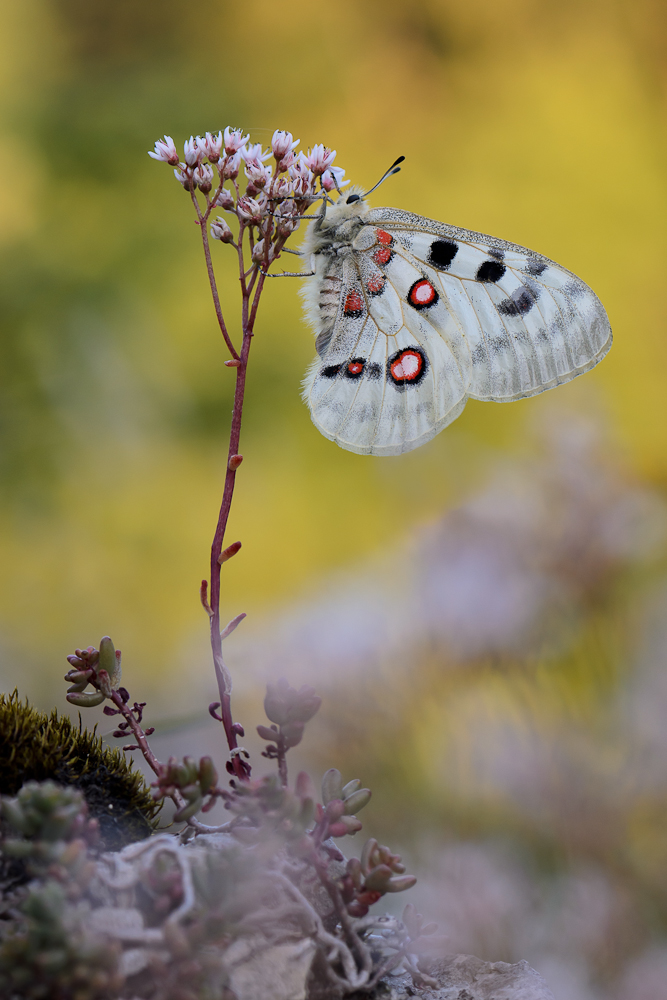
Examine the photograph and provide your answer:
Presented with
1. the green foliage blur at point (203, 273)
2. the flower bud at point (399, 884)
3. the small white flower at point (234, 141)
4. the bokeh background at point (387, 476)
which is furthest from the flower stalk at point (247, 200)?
the green foliage blur at point (203, 273)

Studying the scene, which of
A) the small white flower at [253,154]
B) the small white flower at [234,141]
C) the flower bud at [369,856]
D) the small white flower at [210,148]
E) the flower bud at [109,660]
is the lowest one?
the flower bud at [369,856]

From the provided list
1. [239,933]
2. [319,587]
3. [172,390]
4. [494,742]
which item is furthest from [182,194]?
[239,933]

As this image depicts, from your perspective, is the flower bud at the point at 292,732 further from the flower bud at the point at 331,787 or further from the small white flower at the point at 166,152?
the small white flower at the point at 166,152

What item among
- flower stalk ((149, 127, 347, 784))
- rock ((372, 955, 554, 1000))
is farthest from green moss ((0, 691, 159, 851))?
rock ((372, 955, 554, 1000))

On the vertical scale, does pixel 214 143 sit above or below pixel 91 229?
below

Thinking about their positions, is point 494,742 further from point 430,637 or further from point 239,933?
point 239,933

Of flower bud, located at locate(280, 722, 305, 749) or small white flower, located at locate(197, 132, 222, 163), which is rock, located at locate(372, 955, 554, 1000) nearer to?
flower bud, located at locate(280, 722, 305, 749)
